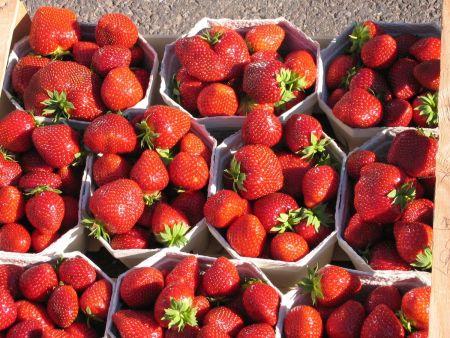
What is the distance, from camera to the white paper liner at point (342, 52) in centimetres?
202

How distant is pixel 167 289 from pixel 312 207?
514 millimetres

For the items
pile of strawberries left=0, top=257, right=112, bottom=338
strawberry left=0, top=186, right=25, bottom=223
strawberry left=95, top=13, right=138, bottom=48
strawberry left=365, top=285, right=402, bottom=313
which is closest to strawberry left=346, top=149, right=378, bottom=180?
strawberry left=365, top=285, right=402, bottom=313

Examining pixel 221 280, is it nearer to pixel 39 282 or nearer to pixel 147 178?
pixel 147 178

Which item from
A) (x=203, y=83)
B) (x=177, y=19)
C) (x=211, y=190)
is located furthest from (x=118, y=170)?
(x=177, y=19)

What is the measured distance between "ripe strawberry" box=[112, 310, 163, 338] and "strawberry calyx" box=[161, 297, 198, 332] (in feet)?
0.22

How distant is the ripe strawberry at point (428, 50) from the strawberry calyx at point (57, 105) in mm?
1129

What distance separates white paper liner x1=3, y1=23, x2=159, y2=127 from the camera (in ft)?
7.00

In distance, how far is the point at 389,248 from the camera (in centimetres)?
178

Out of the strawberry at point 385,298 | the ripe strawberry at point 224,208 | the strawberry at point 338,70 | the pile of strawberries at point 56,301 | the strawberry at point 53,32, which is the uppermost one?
the strawberry at point 53,32

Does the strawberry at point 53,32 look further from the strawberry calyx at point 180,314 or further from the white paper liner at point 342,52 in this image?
the strawberry calyx at point 180,314

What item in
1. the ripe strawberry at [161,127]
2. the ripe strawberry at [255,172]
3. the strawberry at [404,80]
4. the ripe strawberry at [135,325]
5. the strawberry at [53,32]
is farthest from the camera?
the strawberry at [53,32]

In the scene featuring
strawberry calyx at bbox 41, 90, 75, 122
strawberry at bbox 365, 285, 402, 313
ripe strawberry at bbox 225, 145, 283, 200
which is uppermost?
strawberry calyx at bbox 41, 90, 75, 122

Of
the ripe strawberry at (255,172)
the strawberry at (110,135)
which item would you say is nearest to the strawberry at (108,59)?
the strawberry at (110,135)

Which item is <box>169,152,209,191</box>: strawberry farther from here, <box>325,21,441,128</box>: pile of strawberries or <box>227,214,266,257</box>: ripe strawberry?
<box>325,21,441,128</box>: pile of strawberries
